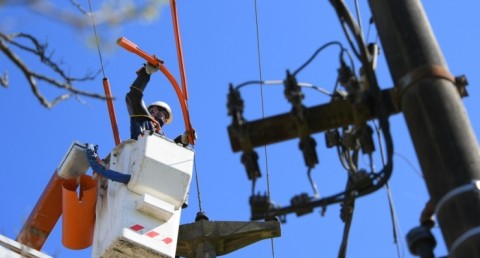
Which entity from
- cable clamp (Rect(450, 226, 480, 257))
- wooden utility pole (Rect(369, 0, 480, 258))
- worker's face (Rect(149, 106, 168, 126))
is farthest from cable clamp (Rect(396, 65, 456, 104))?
worker's face (Rect(149, 106, 168, 126))

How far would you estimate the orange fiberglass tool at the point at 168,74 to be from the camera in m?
13.1

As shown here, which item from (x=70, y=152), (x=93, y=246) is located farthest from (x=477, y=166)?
(x=70, y=152)

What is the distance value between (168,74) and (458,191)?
898cm


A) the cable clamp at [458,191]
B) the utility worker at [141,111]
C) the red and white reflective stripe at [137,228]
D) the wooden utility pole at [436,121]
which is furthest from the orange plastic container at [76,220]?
the cable clamp at [458,191]

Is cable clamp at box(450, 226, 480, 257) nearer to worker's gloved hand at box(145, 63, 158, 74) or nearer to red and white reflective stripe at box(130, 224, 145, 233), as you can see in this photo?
red and white reflective stripe at box(130, 224, 145, 233)

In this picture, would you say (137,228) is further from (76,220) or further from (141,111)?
(141,111)

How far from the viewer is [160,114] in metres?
14.0

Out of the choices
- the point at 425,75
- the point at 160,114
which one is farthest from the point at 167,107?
the point at 425,75

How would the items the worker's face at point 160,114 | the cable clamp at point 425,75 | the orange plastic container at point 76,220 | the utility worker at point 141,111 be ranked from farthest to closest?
the worker's face at point 160,114, the utility worker at point 141,111, the orange plastic container at point 76,220, the cable clamp at point 425,75

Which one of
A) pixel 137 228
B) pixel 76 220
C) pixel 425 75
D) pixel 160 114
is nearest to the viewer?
pixel 425 75

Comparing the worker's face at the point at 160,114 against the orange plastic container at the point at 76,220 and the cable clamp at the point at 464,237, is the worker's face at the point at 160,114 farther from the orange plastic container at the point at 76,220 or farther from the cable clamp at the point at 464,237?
the cable clamp at the point at 464,237

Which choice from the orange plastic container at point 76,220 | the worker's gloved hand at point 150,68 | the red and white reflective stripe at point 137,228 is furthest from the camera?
the worker's gloved hand at point 150,68

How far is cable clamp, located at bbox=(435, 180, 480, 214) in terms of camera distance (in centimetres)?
464

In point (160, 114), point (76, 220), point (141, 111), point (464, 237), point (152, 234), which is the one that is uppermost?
point (160, 114)
